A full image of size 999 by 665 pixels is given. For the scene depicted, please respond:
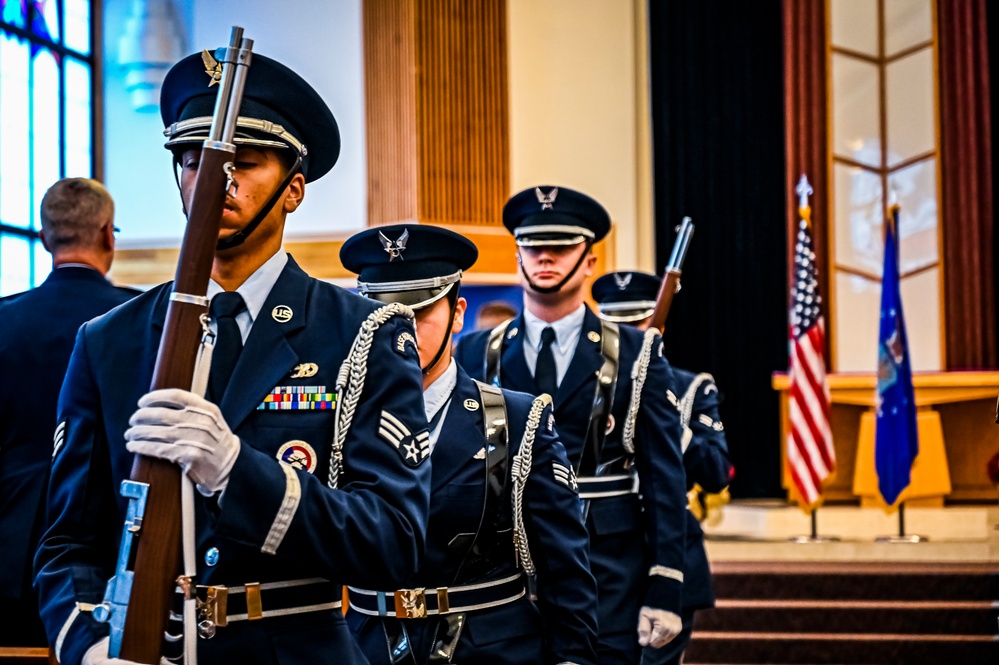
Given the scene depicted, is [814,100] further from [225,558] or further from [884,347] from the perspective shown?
[225,558]

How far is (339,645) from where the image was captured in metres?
1.77

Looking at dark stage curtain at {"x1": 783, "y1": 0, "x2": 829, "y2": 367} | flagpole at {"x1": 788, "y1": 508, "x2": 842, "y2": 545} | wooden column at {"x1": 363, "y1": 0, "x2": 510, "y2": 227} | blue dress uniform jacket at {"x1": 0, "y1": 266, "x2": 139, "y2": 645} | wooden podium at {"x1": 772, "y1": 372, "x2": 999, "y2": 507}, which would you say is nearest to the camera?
blue dress uniform jacket at {"x1": 0, "y1": 266, "x2": 139, "y2": 645}

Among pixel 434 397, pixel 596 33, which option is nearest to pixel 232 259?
pixel 434 397

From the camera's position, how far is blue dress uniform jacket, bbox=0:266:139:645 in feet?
10.0

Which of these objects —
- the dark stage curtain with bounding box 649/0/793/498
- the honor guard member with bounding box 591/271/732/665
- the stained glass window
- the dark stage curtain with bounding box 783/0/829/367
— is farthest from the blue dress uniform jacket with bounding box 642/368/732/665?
the dark stage curtain with bounding box 783/0/829/367

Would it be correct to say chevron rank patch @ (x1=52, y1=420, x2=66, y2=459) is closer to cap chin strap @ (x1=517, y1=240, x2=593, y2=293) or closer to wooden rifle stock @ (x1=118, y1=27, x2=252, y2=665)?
wooden rifle stock @ (x1=118, y1=27, x2=252, y2=665)

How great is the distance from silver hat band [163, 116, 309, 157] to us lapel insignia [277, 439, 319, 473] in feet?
1.21

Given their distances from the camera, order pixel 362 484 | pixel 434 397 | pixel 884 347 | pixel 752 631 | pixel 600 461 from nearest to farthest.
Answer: pixel 362 484 < pixel 434 397 < pixel 600 461 < pixel 752 631 < pixel 884 347

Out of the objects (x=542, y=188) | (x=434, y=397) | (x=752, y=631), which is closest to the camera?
(x=434, y=397)

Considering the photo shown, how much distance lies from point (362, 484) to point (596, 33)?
26.3ft

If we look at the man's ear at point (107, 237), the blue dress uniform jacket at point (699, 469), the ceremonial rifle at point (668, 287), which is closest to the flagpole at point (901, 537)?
the blue dress uniform jacket at point (699, 469)

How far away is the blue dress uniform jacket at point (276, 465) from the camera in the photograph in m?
1.61

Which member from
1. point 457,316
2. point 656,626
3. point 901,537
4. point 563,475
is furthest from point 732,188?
point 563,475

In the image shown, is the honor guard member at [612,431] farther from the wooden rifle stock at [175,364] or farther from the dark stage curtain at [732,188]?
the dark stage curtain at [732,188]
